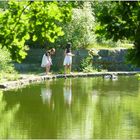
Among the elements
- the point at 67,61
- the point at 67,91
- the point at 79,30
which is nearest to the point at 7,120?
the point at 67,91

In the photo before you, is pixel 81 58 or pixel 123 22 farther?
pixel 81 58

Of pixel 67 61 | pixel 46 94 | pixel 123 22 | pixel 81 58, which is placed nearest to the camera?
pixel 123 22

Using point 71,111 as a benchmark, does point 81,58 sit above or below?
above

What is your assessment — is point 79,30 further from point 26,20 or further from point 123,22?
point 123,22

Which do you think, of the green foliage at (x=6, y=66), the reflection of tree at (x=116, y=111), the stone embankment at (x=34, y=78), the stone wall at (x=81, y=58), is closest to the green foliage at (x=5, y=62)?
the green foliage at (x=6, y=66)

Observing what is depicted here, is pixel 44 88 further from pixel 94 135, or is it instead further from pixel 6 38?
pixel 6 38

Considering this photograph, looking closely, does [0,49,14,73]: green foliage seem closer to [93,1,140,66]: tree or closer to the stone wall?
the stone wall

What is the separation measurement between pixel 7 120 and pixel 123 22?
23.1 feet

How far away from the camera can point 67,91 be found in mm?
19000

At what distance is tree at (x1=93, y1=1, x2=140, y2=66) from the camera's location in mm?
6355

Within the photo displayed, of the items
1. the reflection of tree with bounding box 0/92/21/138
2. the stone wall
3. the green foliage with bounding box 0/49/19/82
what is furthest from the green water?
the stone wall

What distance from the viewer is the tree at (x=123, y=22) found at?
20.9 feet

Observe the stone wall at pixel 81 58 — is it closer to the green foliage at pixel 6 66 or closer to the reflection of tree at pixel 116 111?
the green foliage at pixel 6 66

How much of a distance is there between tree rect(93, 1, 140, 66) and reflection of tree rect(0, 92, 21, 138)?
5.14m
